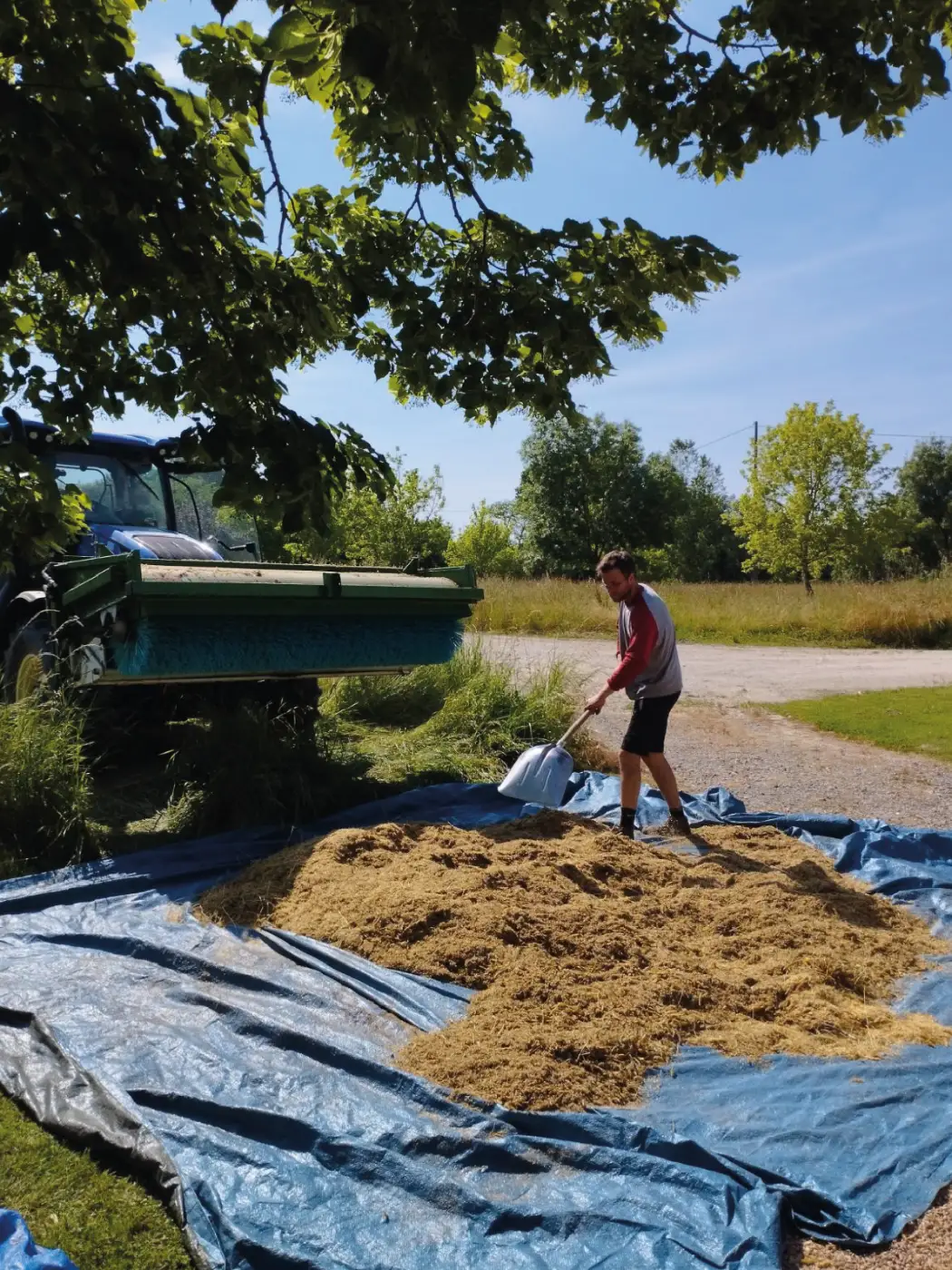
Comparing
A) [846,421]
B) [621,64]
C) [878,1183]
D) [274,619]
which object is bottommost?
[878,1183]

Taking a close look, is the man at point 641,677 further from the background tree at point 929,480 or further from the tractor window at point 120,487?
the background tree at point 929,480

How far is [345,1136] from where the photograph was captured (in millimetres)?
2789

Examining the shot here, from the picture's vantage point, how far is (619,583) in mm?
5766

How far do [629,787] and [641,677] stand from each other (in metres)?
0.67

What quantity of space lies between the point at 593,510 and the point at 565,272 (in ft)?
130

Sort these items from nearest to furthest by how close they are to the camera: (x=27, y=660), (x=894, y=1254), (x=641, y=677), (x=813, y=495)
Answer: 1. (x=894, y=1254)
2. (x=641, y=677)
3. (x=27, y=660)
4. (x=813, y=495)

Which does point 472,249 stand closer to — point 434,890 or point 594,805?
point 434,890

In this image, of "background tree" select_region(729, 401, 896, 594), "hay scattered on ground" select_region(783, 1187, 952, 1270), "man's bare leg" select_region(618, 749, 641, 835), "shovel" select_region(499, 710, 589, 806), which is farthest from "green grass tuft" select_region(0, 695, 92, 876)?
"background tree" select_region(729, 401, 896, 594)

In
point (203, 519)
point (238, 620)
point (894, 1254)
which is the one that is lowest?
point (894, 1254)

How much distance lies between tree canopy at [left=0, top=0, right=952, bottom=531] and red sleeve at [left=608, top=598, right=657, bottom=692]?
2.91 m

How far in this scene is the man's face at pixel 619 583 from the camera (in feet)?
18.9

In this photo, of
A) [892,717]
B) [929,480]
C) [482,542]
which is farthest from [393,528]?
[929,480]

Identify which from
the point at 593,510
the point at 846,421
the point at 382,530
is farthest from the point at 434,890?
the point at 593,510

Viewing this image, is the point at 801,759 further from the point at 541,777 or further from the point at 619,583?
the point at 619,583
